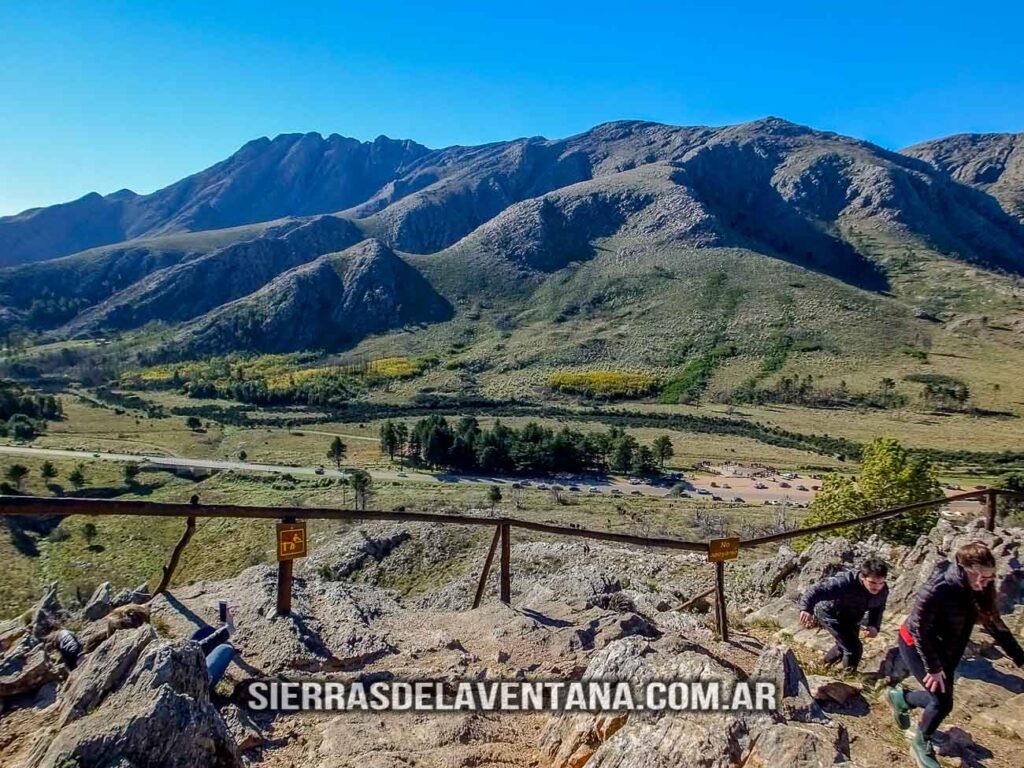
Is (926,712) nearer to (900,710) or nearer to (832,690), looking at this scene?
(900,710)

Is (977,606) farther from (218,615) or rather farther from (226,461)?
(226,461)

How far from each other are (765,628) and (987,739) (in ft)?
12.0

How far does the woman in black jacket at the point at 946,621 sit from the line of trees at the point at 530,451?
65.1 m

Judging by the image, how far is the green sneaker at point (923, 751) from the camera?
5.36 meters

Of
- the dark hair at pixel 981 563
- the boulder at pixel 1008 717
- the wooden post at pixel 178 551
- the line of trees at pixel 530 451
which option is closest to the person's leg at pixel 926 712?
the dark hair at pixel 981 563

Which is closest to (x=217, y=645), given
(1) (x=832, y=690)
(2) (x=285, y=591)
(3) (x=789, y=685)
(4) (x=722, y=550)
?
(2) (x=285, y=591)

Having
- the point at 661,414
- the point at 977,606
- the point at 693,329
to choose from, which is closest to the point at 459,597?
the point at 977,606

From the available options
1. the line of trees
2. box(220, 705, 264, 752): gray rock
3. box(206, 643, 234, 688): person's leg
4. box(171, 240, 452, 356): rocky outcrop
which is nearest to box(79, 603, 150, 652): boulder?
box(206, 643, 234, 688): person's leg

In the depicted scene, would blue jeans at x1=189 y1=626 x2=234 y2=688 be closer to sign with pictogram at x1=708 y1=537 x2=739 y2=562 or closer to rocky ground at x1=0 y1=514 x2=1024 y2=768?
rocky ground at x1=0 y1=514 x2=1024 y2=768

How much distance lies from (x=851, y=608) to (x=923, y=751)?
224 centimetres

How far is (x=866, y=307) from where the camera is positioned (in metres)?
155

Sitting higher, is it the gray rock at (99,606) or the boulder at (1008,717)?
the gray rock at (99,606)

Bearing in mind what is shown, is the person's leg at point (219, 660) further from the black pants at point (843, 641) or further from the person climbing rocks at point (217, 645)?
the black pants at point (843, 641)

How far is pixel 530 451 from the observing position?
71.8 meters
